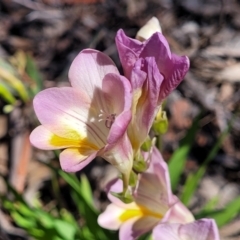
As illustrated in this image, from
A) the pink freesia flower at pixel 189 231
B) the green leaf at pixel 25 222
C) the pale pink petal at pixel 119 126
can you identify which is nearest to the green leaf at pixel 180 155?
the green leaf at pixel 25 222

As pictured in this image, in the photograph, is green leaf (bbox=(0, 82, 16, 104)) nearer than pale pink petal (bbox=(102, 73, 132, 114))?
No

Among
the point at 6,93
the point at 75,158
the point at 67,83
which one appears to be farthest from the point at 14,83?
the point at 75,158

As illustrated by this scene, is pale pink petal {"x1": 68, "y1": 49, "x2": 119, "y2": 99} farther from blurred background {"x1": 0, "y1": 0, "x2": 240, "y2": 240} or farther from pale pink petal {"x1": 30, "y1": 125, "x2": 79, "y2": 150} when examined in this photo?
blurred background {"x1": 0, "y1": 0, "x2": 240, "y2": 240}

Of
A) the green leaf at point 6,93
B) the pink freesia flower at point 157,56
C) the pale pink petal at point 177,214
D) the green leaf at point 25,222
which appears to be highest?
the pink freesia flower at point 157,56

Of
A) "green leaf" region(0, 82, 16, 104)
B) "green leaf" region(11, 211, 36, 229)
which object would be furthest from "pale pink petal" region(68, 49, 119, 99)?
"green leaf" region(0, 82, 16, 104)

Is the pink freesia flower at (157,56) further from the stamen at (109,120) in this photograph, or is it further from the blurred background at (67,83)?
the blurred background at (67,83)

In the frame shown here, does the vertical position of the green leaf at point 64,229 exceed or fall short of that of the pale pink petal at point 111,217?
it falls short
